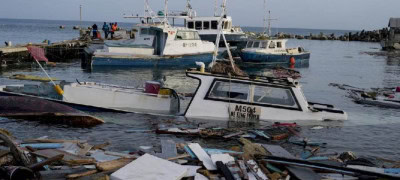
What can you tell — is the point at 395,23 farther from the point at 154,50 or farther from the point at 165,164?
the point at 165,164

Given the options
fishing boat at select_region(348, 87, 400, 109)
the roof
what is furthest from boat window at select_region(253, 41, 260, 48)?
the roof

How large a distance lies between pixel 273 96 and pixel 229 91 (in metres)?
1.47

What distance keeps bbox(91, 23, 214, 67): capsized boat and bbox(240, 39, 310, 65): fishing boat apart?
557 cm

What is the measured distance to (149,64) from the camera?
114ft

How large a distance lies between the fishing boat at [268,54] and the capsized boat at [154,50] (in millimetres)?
5572

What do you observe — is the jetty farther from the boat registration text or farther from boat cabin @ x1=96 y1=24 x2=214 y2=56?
the boat registration text

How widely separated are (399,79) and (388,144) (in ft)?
78.7

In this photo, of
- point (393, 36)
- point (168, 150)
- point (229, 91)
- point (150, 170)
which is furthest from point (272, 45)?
point (393, 36)

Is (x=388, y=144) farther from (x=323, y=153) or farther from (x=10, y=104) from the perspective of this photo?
(x=10, y=104)

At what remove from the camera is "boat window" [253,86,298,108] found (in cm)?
1273

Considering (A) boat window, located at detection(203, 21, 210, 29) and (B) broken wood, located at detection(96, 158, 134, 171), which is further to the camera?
(A) boat window, located at detection(203, 21, 210, 29)

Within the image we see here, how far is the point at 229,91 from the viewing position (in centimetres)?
1262

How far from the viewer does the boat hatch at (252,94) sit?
12625 millimetres

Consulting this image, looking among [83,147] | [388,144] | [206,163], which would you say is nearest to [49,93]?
[83,147]
